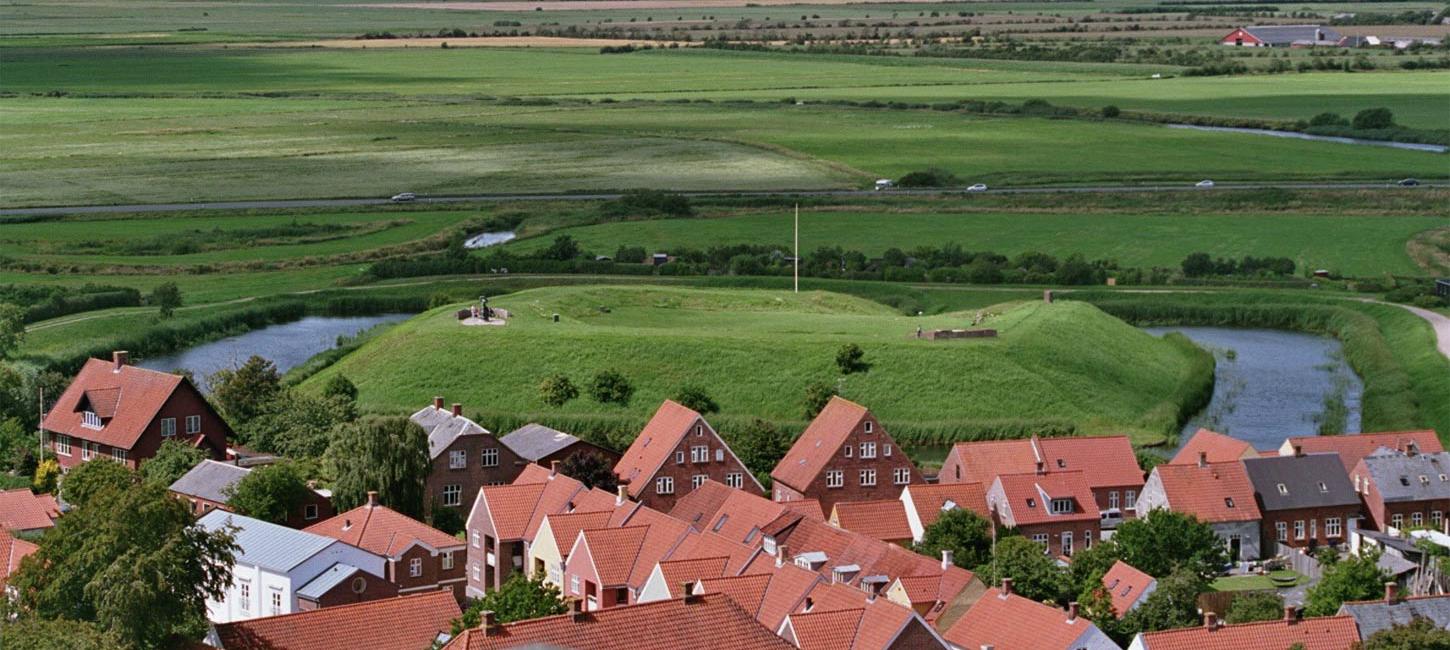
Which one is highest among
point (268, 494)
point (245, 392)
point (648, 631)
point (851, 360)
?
point (648, 631)

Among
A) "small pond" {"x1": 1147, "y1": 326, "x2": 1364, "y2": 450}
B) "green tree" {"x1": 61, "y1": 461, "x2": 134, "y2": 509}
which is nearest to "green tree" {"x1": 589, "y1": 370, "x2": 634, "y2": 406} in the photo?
"small pond" {"x1": 1147, "y1": 326, "x2": 1364, "y2": 450}

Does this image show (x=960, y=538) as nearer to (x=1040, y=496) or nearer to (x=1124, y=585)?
(x=1040, y=496)

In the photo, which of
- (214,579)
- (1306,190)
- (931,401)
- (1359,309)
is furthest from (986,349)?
(1306,190)

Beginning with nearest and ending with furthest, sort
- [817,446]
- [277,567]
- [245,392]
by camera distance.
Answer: [277,567], [817,446], [245,392]

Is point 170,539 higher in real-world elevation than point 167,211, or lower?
higher

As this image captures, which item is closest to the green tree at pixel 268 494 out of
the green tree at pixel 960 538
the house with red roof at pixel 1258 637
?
the green tree at pixel 960 538

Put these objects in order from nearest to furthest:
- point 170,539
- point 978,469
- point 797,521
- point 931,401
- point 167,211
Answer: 1. point 170,539
2. point 797,521
3. point 978,469
4. point 931,401
5. point 167,211

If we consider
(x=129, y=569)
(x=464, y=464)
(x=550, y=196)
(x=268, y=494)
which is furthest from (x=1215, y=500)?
(x=550, y=196)

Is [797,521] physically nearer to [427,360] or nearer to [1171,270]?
[427,360]
